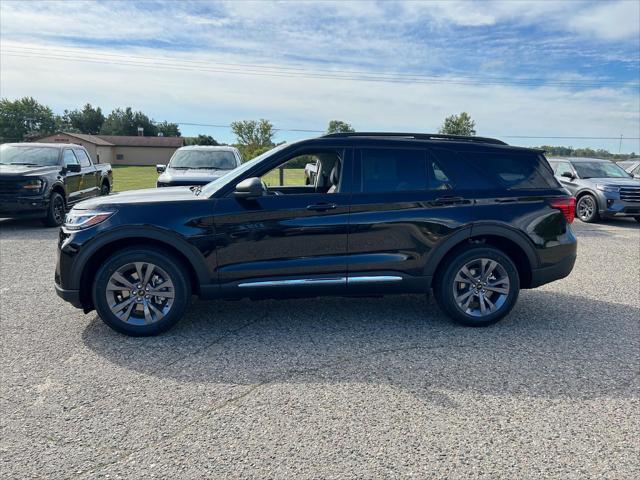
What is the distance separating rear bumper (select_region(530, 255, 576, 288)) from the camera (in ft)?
15.2

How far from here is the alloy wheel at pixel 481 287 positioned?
4488mm

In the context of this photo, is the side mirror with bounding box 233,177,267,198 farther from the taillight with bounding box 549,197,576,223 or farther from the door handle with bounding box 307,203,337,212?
the taillight with bounding box 549,197,576,223

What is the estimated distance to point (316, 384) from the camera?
3391 millimetres

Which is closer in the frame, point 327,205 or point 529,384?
point 529,384

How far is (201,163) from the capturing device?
1048 centimetres

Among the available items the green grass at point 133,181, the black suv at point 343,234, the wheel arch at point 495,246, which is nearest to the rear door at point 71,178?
the black suv at point 343,234

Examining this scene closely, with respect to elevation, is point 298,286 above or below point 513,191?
below

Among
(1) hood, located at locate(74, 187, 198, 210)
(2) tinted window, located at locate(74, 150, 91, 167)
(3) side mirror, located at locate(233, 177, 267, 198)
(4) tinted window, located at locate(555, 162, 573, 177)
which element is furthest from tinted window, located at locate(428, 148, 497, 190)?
(4) tinted window, located at locate(555, 162, 573, 177)

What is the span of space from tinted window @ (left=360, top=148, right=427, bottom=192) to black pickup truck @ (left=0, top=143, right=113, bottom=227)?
26.2ft

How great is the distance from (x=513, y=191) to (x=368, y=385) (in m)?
2.49

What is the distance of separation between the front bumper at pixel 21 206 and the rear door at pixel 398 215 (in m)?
7.90

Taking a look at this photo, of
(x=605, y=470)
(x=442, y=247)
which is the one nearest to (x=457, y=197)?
Answer: (x=442, y=247)

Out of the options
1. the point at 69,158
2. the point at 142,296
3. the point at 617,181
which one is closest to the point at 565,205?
the point at 142,296

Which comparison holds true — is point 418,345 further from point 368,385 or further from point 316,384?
point 316,384
